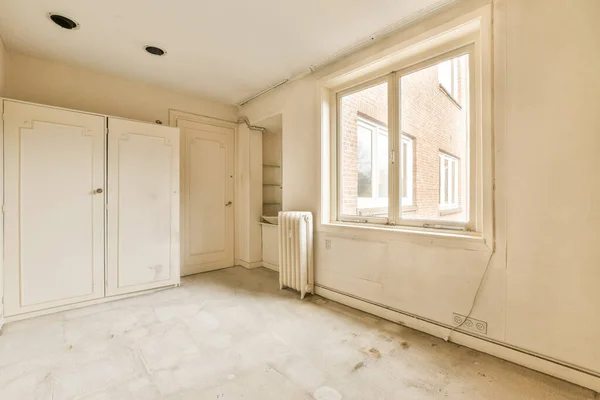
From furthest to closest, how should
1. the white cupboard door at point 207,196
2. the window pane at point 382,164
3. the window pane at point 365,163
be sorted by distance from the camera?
1. the white cupboard door at point 207,196
2. the window pane at point 365,163
3. the window pane at point 382,164

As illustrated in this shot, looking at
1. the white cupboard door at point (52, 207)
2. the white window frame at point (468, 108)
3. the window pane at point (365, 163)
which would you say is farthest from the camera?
the window pane at point (365, 163)

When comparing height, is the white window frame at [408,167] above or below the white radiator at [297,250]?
above

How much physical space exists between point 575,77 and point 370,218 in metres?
1.70

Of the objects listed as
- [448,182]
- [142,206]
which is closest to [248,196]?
[142,206]

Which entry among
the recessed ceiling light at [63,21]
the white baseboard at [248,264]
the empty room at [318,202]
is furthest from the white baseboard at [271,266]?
the recessed ceiling light at [63,21]

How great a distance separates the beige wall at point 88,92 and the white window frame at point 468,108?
2135 mm

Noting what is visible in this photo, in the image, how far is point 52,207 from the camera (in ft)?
8.32

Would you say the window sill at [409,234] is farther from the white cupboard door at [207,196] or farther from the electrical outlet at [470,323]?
the white cupboard door at [207,196]

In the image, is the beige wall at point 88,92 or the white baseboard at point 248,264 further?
the white baseboard at point 248,264

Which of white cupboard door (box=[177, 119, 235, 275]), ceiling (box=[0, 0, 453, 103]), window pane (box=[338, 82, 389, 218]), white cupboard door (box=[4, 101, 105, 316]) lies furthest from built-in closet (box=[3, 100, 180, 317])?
window pane (box=[338, 82, 389, 218])

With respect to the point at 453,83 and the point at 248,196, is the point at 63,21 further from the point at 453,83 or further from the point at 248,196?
the point at 453,83

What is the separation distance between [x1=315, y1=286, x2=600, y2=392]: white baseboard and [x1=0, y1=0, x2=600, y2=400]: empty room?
0.04ft

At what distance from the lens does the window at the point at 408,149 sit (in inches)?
85.4

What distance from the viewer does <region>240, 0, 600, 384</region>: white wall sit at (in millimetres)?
1524
